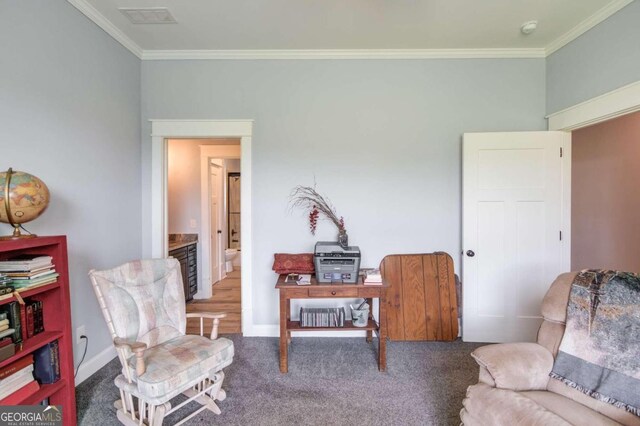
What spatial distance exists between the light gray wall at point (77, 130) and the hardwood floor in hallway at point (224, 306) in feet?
3.24

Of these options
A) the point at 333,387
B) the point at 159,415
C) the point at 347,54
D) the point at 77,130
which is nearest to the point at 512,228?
the point at 333,387

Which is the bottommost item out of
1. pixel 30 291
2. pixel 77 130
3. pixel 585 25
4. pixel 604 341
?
pixel 604 341

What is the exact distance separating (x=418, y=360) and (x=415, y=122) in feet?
7.35

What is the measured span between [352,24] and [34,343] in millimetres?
3059

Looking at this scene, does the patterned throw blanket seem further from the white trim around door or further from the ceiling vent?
the ceiling vent

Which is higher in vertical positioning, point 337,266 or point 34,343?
point 337,266

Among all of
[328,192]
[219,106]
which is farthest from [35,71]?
[328,192]

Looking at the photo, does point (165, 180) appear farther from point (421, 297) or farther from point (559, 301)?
point (559, 301)

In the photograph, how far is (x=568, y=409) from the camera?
135 cm

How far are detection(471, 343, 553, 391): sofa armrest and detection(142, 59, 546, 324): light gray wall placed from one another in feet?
4.91

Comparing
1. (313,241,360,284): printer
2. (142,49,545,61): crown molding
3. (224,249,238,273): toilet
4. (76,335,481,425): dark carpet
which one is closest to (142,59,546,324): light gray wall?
(142,49,545,61): crown molding

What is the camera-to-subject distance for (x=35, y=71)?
1926 mm

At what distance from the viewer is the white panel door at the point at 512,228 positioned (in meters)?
2.80

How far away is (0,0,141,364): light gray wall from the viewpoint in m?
1.83
